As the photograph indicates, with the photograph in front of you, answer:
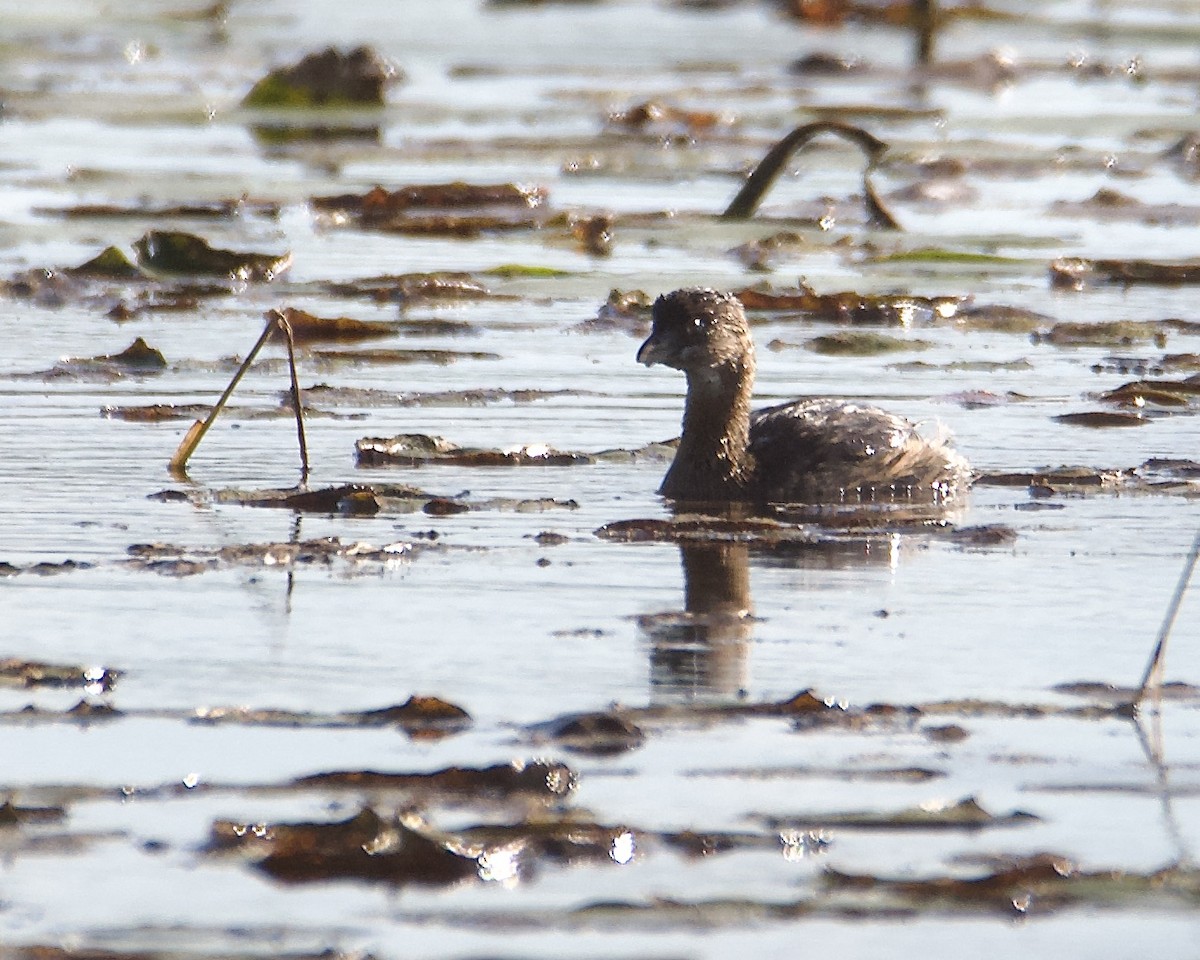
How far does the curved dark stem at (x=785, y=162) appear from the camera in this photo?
14.1 m

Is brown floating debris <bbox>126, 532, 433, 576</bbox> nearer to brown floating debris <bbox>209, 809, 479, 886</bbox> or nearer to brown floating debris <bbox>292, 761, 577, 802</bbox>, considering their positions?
brown floating debris <bbox>292, 761, 577, 802</bbox>

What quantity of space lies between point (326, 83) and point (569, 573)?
1601 centimetres

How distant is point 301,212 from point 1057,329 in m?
6.30

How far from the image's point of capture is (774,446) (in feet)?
32.6

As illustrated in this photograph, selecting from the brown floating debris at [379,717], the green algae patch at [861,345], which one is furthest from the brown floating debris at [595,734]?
the green algae patch at [861,345]

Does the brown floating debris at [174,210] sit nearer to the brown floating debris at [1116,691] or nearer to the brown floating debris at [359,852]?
the brown floating debris at [1116,691]

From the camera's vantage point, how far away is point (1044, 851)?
5.23 meters

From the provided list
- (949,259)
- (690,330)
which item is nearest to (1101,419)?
(690,330)

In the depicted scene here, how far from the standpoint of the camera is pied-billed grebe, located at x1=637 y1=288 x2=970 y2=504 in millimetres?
9688

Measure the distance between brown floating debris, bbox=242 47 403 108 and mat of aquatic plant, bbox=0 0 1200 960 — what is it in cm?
277

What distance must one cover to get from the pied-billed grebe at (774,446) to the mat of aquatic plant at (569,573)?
0.51 feet

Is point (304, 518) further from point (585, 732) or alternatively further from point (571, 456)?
point (585, 732)

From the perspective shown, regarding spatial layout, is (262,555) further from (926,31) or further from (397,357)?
(926,31)

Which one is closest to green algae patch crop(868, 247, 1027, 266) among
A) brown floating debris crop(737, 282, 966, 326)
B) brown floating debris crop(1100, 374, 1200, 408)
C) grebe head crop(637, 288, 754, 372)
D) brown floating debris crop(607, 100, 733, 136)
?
brown floating debris crop(737, 282, 966, 326)
